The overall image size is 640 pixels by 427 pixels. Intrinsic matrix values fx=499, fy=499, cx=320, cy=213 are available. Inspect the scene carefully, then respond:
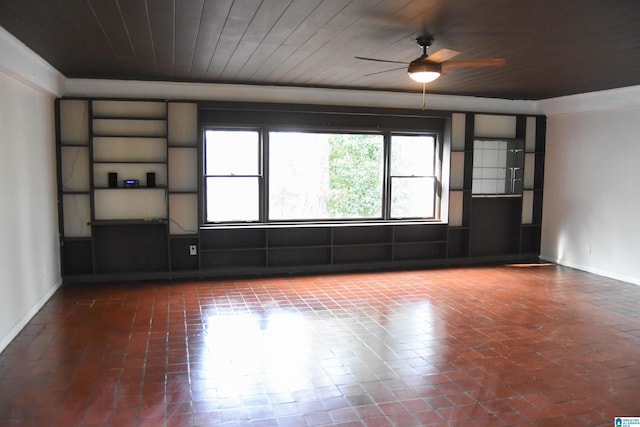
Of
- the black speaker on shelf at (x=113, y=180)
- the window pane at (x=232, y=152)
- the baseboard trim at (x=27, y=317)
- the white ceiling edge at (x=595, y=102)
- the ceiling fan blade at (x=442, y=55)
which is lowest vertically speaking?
the baseboard trim at (x=27, y=317)

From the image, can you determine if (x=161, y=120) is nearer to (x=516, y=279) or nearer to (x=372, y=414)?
(x=372, y=414)

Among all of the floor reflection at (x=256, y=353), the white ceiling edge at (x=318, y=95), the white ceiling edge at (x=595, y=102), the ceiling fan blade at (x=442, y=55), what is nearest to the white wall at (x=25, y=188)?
the white ceiling edge at (x=318, y=95)

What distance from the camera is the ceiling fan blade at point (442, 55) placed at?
3891 mm

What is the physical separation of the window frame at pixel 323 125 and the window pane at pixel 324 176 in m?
0.08

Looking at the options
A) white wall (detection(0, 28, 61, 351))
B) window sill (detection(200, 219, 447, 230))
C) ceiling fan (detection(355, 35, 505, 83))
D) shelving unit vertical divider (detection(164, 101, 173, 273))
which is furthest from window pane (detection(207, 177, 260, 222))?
ceiling fan (detection(355, 35, 505, 83))

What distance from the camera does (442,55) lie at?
4023 millimetres

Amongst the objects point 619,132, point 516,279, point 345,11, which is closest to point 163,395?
point 345,11

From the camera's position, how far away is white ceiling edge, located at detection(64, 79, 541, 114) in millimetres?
6227

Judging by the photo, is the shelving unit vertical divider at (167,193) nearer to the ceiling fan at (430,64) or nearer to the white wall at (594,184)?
the ceiling fan at (430,64)

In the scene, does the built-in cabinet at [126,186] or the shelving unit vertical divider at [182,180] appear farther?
the shelving unit vertical divider at [182,180]

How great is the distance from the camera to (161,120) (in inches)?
247

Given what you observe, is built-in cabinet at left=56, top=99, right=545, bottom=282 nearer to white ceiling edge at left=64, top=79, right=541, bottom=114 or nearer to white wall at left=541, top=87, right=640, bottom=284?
white ceiling edge at left=64, top=79, right=541, bottom=114

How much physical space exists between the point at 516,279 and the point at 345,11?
4553 mm

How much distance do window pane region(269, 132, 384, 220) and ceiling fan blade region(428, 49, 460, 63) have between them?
3176mm
